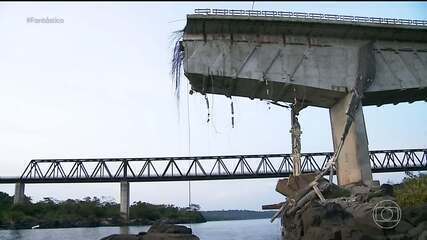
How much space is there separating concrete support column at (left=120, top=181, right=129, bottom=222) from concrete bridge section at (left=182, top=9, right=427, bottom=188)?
201 feet

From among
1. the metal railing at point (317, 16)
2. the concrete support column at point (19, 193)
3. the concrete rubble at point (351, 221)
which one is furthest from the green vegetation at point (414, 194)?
the concrete support column at point (19, 193)

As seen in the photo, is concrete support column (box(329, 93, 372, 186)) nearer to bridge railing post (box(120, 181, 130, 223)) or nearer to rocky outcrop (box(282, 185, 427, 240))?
rocky outcrop (box(282, 185, 427, 240))

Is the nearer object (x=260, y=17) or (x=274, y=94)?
(x=260, y=17)

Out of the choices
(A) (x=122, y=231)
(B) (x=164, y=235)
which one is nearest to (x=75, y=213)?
(A) (x=122, y=231)

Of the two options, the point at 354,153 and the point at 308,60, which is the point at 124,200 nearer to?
the point at 308,60

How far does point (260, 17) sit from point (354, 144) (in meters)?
10.00

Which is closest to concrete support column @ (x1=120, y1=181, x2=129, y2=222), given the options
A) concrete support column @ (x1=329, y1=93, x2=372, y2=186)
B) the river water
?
the river water

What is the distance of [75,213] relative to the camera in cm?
9538

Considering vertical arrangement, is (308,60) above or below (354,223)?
above

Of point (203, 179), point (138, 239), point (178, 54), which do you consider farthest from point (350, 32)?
point (203, 179)

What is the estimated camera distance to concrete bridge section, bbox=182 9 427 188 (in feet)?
101

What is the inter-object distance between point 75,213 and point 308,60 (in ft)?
246

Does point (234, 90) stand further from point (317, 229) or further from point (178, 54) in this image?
point (317, 229)

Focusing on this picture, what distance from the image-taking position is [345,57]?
3216 cm
